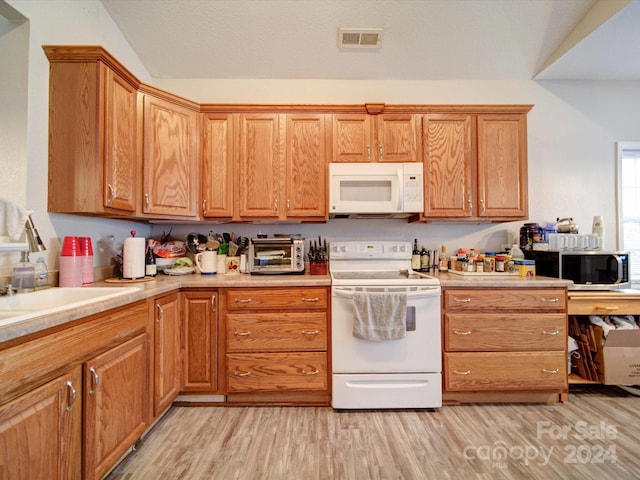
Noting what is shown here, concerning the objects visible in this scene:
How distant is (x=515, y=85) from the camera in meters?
2.75

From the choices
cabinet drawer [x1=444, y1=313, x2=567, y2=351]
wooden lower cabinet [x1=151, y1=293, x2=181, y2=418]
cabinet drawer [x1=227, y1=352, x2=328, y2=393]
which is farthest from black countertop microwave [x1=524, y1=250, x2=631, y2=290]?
wooden lower cabinet [x1=151, y1=293, x2=181, y2=418]

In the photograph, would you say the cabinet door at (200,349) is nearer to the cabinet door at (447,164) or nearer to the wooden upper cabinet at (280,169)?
the wooden upper cabinet at (280,169)

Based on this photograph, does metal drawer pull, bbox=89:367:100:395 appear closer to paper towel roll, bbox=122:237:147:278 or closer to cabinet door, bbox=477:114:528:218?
paper towel roll, bbox=122:237:147:278

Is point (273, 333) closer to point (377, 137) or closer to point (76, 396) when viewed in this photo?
point (76, 396)

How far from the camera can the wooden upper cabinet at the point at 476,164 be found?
2369 millimetres

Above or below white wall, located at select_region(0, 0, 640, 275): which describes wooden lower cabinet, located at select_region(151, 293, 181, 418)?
below

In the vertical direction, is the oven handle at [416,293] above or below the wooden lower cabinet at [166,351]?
above

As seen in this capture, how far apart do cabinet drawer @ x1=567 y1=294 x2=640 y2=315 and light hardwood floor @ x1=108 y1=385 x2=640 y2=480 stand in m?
0.65

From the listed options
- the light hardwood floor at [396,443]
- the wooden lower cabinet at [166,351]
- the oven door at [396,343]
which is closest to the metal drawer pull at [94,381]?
the wooden lower cabinet at [166,351]

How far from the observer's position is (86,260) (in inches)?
69.1

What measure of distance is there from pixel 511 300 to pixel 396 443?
1.24 m

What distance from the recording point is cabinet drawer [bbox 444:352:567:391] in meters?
2.00

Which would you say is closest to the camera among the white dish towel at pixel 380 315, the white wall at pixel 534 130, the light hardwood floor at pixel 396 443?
the light hardwood floor at pixel 396 443

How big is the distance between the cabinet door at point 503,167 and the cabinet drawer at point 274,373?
1.87 m
